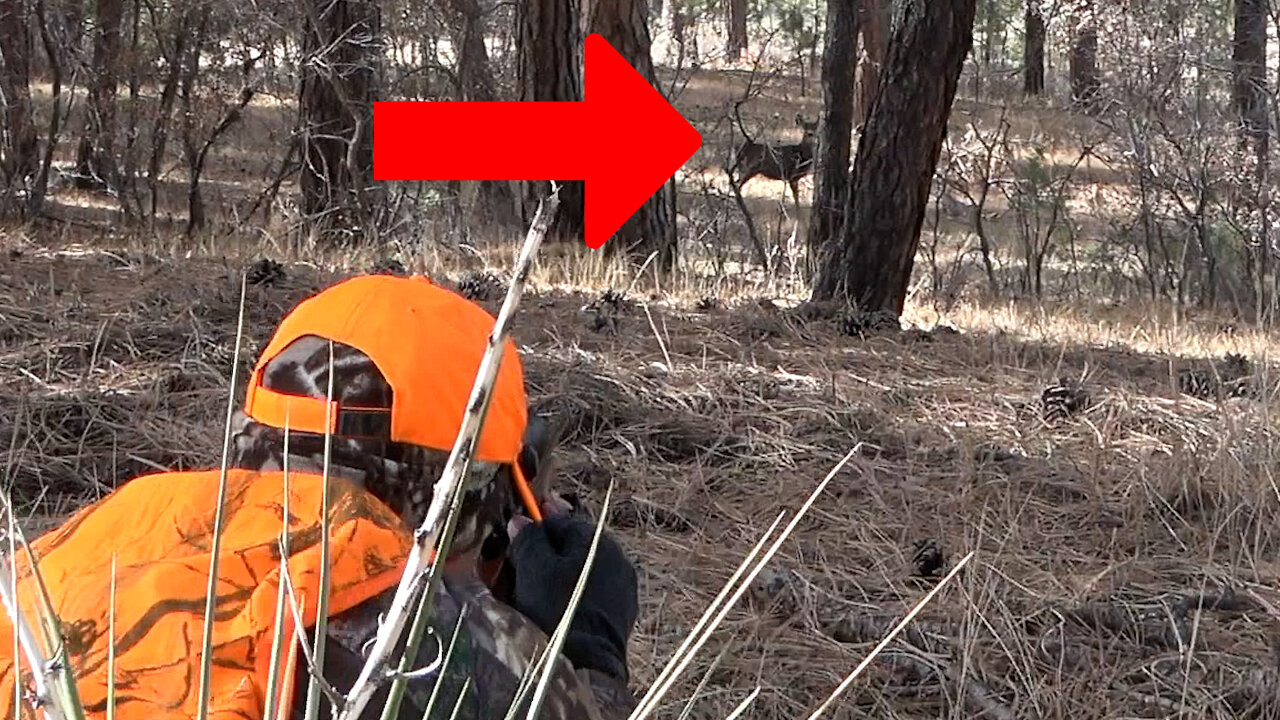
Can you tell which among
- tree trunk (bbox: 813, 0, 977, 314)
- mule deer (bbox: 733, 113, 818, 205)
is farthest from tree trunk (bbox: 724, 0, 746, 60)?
tree trunk (bbox: 813, 0, 977, 314)

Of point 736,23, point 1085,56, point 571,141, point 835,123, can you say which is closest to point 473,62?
point 835,123

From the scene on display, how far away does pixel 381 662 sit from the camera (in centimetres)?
71

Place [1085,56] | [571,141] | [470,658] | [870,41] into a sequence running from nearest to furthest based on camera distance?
[470,658] < [571,141] < [1085,56] < [870,41]

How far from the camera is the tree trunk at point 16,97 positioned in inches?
297

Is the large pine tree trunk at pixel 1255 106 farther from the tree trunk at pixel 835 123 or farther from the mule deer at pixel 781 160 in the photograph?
the mule deer at pixel 781 160

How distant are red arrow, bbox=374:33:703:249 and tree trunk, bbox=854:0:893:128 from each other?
19.9 feet

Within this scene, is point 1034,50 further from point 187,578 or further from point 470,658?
point 187,578

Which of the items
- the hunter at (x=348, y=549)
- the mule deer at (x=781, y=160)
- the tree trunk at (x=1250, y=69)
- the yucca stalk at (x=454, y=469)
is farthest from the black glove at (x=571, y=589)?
the mule deer at (x=781, y=160)

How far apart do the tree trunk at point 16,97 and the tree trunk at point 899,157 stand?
439cm

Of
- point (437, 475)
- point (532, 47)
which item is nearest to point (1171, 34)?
point (532, 47)

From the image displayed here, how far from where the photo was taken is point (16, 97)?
7.76 meters

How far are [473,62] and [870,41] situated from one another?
5.45 m

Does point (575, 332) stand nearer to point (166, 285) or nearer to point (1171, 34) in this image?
point (166, 285)

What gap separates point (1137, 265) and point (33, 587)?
39.9 feet
